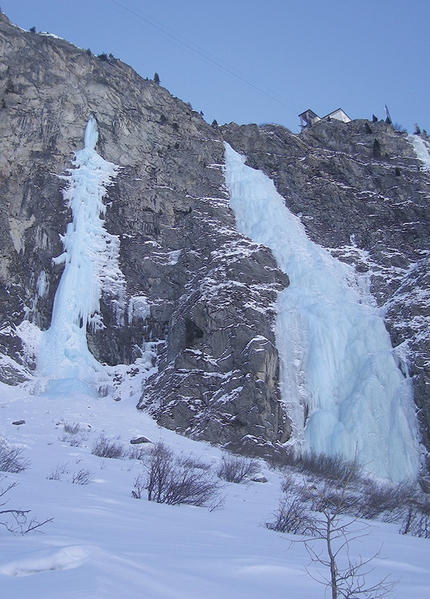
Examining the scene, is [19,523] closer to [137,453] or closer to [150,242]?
[137,453]

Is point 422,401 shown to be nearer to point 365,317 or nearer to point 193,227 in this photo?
point 365,317

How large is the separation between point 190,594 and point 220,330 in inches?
813

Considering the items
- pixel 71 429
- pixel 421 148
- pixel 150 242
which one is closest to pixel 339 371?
pixel 71 429

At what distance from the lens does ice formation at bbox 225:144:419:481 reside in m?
19.4

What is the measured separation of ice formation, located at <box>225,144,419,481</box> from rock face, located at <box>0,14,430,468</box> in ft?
2.39

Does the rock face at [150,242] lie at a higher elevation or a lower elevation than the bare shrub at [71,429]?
higher

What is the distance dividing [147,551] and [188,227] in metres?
28.5

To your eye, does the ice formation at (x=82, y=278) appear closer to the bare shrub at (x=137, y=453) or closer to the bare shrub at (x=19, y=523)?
the bare shrub at (x=137, y=453)

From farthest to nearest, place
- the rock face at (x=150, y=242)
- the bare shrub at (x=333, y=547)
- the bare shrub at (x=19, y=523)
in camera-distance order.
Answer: the rock face at (x=150, y=242) < the bare shrub at (x=19, y=523) < the bare shrub at (x=333, y=547)

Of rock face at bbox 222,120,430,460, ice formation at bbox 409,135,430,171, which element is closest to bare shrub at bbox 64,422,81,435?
rock face at bbox 222,120,430,460

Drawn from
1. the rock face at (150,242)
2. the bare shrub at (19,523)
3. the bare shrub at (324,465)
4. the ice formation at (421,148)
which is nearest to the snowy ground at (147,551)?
the bare shrub at (19,523)

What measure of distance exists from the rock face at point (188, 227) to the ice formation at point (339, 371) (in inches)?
28.7

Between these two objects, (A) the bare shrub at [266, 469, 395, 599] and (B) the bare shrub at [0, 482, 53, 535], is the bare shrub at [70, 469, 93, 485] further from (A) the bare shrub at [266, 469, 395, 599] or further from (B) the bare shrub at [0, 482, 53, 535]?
(B) the bare shrub at [0, 482, 53, 535]

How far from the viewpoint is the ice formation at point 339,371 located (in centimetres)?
1936
